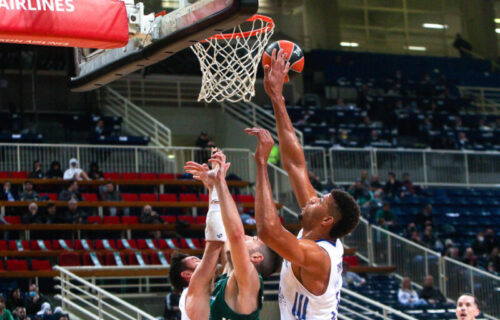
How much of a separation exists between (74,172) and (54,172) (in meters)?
0.41

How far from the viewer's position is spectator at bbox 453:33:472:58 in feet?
107

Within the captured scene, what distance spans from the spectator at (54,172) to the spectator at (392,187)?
26.6 ft

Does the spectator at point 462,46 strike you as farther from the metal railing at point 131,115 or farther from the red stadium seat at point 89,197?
the red stadium seat at point 89,197

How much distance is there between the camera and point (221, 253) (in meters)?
5.59

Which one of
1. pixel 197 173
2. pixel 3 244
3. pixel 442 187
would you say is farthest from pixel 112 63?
pixel 442 187

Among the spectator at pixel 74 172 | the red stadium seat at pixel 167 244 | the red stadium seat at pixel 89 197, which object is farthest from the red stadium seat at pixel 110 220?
the spectator at pixel 74 172

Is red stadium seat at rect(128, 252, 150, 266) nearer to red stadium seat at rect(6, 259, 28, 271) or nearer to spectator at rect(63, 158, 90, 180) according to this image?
red stadium seat at rect(6, 259, 28, 271)

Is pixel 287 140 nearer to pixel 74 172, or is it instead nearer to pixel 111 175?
pixel 74 172

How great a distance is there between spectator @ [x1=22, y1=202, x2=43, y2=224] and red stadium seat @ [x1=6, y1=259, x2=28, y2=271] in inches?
51.0

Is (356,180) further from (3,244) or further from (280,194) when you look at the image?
(3,244)

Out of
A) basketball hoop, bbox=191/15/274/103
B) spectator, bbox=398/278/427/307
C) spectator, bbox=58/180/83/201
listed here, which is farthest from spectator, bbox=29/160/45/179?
basketball hoop, bbox=191/15/274/103

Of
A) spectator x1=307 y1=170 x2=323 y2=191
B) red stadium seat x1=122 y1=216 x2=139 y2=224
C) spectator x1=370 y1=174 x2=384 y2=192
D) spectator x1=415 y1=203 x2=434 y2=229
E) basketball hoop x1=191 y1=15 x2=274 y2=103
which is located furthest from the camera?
spectator x1=370 y1=174 x2=384 y2=192

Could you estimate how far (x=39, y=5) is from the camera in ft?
21.4

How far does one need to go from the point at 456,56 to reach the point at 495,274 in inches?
630
